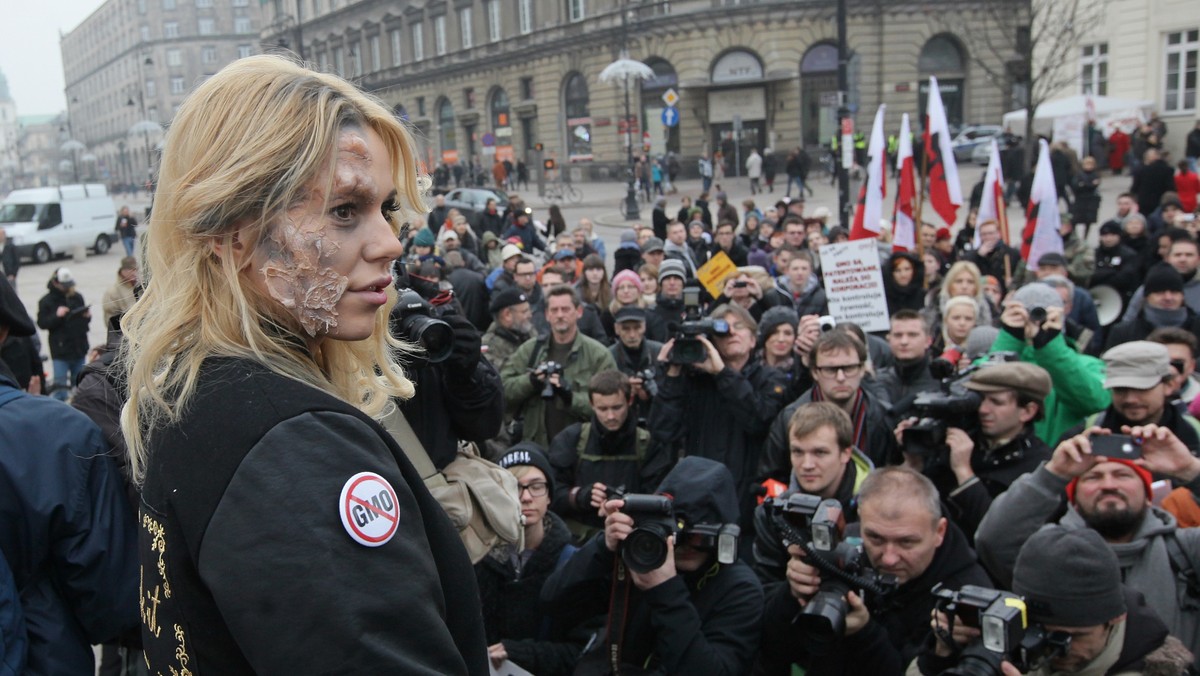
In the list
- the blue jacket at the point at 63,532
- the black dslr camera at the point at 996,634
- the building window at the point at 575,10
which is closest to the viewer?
the blue jacket at the point at 63,532

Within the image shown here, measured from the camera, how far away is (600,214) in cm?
3198

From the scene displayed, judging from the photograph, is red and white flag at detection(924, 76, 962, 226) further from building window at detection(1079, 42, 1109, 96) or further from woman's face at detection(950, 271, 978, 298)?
building window at detection(1079, 42, 1109, 96)

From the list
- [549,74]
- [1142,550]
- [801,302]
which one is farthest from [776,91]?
[1142,550]

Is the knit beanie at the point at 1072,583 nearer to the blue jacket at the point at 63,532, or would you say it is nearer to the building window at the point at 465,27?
the blue jacket at the point at 63,532

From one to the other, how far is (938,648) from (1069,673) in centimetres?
40

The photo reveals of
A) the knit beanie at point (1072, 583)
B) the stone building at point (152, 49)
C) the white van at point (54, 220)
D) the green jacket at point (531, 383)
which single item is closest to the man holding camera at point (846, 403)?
the green jacket at point (531, 383)

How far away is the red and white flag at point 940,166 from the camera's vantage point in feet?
35.4

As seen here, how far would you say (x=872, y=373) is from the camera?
588cm

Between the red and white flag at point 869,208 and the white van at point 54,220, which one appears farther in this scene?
the white van at point 54,220

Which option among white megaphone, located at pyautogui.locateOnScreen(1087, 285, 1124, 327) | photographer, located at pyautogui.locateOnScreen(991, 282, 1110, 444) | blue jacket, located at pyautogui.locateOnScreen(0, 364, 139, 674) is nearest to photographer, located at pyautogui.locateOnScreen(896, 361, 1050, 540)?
photographer, located at pyautogui.locateOnScreen(991, 282, 1110, 444)

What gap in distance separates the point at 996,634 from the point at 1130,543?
1.10 m

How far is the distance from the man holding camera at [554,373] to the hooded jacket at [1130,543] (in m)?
3.07

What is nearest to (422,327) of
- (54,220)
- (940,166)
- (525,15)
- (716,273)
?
(716,273)

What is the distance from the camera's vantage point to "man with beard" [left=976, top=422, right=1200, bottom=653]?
125 inches
